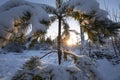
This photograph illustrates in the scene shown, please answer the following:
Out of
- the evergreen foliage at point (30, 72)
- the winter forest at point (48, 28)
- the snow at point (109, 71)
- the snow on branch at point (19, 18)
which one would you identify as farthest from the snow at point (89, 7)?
the snow at point (109, 71)

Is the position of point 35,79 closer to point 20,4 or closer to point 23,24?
point 23,24

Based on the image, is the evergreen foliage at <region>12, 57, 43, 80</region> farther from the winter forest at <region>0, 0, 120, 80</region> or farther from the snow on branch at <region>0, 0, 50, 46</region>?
the snow on branch at <region>0, 0, 50, 46</region>

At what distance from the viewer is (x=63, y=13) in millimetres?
2592

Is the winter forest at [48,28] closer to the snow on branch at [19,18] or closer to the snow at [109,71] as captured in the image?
the snow on branch at [19,18]

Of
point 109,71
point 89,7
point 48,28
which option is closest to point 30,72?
point 48,28

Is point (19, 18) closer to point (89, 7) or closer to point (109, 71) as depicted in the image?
point (89, 7)

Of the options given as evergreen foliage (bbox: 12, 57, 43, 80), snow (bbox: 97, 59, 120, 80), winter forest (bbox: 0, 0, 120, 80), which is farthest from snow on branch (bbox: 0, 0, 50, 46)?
snow (bbox: 97, 59, 120, 80)

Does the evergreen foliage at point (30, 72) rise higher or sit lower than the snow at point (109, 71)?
higher

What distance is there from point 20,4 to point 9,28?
20.0 inches

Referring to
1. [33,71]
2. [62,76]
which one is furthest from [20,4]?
[62,76]

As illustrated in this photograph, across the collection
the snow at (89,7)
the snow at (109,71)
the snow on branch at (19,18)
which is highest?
the snow at (89,7)

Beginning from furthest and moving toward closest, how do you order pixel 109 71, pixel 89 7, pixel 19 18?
pixel 109 71 < pixel 89 7 < pixel 19 18

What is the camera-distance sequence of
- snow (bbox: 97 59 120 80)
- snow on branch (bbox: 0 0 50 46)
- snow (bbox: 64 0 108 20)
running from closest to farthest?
snow on branch (bbox: 0 0 50 46) → snow (bbox: 64 0 108 20) → snow (bbox: 97 59 120 80)

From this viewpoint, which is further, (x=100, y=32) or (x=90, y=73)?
(x=100, y=32)
